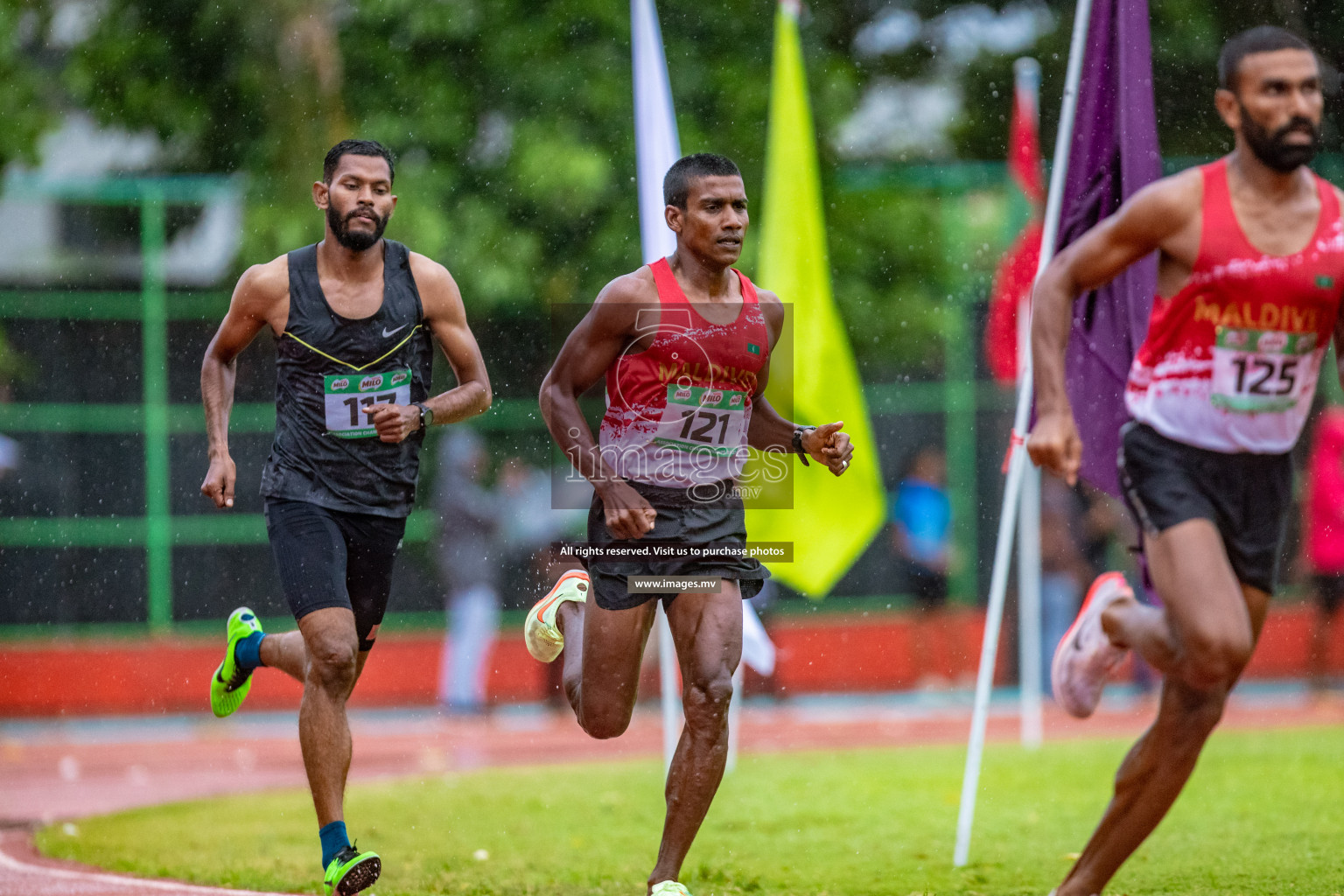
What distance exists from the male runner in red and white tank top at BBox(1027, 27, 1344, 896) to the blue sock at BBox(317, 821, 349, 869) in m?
2.46

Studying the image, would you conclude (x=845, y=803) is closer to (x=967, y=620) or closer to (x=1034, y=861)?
(x=1034, y=861)

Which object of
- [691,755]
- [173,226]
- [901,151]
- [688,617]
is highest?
[901,151]

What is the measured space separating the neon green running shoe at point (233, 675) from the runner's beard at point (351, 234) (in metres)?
1.70

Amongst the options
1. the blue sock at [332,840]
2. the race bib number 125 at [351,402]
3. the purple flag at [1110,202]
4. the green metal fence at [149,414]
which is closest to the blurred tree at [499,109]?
the green metal fence at [149,414]

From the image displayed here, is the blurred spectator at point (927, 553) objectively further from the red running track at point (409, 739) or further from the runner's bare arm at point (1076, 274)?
the runner's bare arm at point (1076, 274)

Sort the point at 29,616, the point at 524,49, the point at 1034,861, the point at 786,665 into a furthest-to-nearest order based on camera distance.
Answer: the point at 524,49
the point at 786,665
the point at 29,616
the point at 1034,861

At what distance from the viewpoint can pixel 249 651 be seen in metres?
6.73

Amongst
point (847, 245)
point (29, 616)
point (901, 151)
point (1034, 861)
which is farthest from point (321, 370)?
point (901, 151)

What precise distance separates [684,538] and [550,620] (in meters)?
1.05

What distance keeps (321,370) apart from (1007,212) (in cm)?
1032

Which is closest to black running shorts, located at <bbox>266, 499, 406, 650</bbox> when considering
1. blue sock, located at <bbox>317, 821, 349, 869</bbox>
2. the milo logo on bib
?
blue sock, located at <bbox>317, 821, 349, 869</bbox>

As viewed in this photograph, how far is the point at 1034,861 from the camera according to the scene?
7164 millimetres

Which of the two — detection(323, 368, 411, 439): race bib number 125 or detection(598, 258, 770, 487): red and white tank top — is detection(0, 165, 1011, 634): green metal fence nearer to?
detection(323, 368, 411, 439): race bib number 125

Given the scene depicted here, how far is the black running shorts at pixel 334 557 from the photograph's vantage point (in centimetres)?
588
